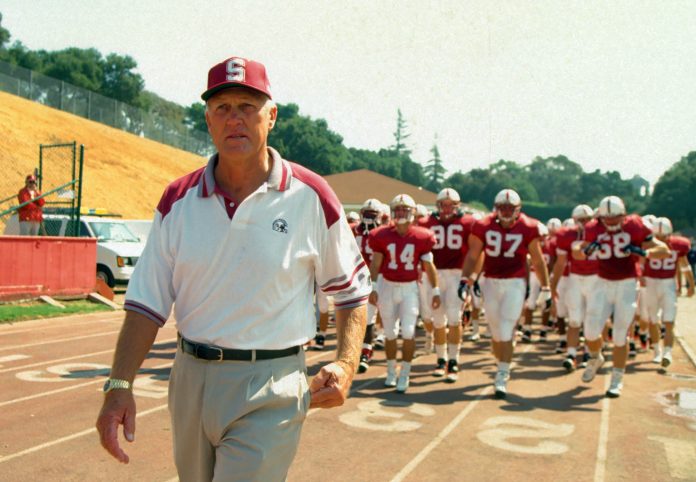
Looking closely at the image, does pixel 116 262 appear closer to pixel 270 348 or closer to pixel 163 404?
pixel 163 404

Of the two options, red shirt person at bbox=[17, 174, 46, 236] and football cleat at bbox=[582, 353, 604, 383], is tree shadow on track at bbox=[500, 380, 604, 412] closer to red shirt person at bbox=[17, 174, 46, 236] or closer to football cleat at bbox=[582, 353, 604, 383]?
football cleat at bbox=[582, 353, 604, 383]

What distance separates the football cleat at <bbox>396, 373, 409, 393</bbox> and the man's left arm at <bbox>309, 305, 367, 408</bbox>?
6.01m

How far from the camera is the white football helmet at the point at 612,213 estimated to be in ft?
Answer: 30.4

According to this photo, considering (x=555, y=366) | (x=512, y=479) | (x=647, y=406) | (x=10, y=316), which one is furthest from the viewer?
(x=10, y=316)

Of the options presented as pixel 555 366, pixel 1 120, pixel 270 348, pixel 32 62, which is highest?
pixel 32 62

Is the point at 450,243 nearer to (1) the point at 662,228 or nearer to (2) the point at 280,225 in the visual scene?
(1) the point at 662,228

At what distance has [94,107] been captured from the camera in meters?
58.9

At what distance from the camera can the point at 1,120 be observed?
43.4m

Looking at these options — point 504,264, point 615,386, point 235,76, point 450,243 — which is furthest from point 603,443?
point 235,76

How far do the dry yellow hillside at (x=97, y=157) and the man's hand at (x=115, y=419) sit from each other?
34.3 meters

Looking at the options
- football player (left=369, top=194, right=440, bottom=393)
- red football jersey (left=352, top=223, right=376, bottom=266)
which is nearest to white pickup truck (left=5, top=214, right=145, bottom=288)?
red football jersey (left=352, top=223, right=376, bottom=266)

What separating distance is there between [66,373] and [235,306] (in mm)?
7462

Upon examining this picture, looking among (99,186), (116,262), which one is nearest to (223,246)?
(116,262)

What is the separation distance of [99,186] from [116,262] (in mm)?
26825
